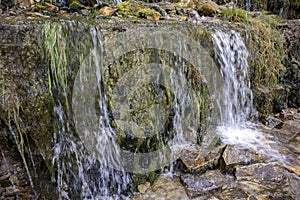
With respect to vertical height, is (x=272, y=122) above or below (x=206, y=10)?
below

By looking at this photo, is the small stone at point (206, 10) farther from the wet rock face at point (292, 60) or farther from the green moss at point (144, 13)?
the green moss at point (144, 13)

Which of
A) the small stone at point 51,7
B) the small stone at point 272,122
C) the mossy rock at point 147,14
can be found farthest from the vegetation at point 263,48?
the small stone at point 51,7

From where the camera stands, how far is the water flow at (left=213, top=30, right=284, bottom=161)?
343 cm

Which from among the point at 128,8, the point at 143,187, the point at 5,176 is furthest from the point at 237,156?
the point at 128,8

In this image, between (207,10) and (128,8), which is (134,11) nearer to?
(128,8)

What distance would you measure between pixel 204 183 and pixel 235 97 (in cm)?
170

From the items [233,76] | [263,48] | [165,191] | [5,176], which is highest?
[263,48]

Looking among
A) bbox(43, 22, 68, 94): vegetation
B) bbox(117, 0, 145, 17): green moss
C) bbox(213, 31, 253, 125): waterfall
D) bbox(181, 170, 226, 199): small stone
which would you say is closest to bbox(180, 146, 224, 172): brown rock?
bbox(181, 170, 226, 199): small stone

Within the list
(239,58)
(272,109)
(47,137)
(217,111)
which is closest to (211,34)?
(239,58)

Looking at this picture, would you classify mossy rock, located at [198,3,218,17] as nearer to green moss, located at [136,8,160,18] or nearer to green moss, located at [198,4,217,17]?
green moss, located at [198,4,217,17]

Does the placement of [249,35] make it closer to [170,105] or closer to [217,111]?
[217,111]

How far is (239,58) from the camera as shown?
12.8 ft

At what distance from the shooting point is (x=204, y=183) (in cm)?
264

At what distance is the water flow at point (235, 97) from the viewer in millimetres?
3434
